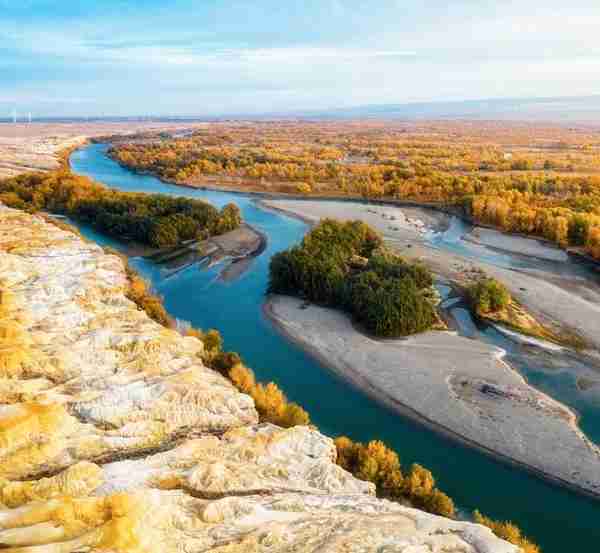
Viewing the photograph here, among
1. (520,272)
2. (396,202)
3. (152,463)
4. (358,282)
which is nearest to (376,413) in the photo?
(152,463)

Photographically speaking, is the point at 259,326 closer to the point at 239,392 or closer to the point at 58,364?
the point at 239,392

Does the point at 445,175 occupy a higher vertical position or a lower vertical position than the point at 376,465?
higher

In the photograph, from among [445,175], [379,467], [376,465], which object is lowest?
[379,467]

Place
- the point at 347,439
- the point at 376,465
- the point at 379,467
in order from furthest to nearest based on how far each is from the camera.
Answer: the point at 347,439
the point at 379,467
the point at 376,465

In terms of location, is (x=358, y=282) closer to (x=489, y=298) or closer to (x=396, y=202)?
(x=489, y=298)

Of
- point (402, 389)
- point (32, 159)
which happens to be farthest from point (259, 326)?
point (32, 159)

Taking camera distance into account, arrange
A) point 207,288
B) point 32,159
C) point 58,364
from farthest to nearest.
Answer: point 32,159 < point 207,288 < point 58,364

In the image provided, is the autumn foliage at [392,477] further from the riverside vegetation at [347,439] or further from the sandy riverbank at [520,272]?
the sandy riverbank at [520,272]
